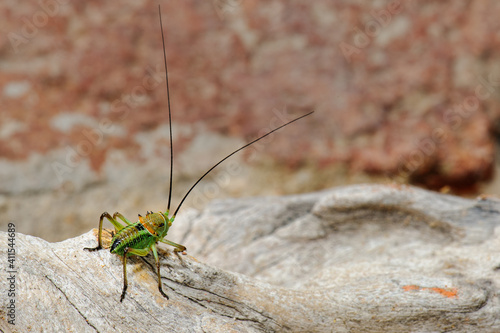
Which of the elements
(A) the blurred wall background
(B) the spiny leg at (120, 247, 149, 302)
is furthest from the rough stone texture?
(A) the blurred wall background

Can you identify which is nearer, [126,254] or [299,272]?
[126,254]

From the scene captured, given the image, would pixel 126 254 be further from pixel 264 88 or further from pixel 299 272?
pixel 264 88

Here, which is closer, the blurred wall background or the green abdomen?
the green abdomen

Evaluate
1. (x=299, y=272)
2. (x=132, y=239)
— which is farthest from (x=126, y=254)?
(x=299, y=272)

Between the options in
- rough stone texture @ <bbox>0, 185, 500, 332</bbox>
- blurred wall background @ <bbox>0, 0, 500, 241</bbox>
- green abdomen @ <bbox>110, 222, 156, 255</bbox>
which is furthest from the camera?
blurred wall background @ <bbox>0, 0, 500, 241</bbox>

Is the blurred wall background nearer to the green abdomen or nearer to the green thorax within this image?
the green thorax

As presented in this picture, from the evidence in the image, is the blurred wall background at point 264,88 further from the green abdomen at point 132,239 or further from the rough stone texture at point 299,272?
the green abdomen at point 132,239

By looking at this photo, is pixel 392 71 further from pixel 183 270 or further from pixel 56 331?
pixel 56 331
